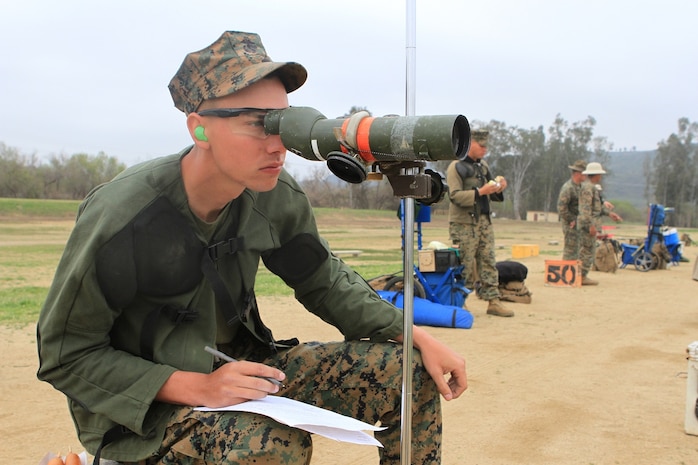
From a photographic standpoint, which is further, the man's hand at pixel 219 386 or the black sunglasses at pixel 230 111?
the black sunglasses at pixel 230 111

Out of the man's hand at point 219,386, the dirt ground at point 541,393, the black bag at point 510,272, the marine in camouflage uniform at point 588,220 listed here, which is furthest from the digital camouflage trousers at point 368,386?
the marine in camouflage uniform at point 588,220

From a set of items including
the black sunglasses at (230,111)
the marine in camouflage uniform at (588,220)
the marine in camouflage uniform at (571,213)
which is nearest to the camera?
the black sunglasses at (230,111)

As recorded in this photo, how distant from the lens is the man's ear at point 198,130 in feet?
6.43

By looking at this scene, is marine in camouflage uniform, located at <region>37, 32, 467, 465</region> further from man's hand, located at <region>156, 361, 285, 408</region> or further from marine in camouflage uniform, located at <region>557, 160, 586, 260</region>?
marine in camouflage uniform, located at <region>557, 160, 586, 260</region>

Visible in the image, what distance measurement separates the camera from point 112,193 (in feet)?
6.24

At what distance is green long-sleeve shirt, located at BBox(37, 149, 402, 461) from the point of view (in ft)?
5.84

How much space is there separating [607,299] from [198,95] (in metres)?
8.70

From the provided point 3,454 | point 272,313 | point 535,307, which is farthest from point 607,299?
point 3,454

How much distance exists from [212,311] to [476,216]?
616 cm

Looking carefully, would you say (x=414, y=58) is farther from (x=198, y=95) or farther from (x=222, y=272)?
(x=222, y=272)

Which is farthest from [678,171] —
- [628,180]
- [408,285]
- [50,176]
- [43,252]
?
[628,180]

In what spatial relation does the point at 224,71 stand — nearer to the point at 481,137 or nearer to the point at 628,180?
the point at 481,137

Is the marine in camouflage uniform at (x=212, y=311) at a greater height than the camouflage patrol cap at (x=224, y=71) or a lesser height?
lesser

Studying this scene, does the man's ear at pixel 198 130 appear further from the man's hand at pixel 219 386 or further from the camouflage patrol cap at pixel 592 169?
the camouflage patrol cap at pixel 592 169
